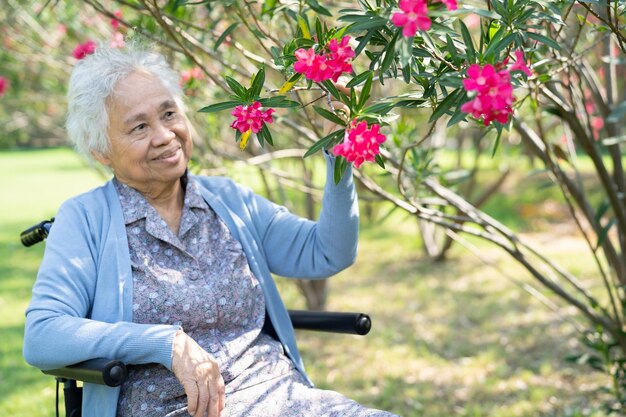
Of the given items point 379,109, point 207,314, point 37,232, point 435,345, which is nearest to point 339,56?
point 379,109

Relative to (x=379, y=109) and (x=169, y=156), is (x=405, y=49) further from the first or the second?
(x=169, y=156)

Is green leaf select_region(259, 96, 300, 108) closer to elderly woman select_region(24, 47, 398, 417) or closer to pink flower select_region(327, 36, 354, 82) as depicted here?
pink flower select_region(327, 36, 354, 82)

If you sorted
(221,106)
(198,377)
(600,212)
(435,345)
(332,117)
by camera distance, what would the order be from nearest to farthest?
1. (332,117)
2. (221,106)
3. (198,377)
4. (600,212)
5. (435,345)

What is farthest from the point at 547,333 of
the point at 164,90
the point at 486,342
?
the point at 164,90

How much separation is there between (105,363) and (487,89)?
1171 mm

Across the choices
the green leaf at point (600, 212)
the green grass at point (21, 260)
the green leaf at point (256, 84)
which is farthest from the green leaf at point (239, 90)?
the green grass at point (21, 260)

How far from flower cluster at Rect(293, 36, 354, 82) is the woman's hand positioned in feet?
2.63

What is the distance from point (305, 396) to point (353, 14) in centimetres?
116

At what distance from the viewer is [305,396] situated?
7.64 ft

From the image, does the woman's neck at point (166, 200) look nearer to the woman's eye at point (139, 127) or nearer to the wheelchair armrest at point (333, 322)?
the woman's eye at point (139, 127)

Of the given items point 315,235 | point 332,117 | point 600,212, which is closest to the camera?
point 332,117

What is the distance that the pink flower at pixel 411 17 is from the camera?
56.9 inches

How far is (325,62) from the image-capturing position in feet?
5.69

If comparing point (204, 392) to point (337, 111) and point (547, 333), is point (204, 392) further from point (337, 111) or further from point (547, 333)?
point (547, 333)
